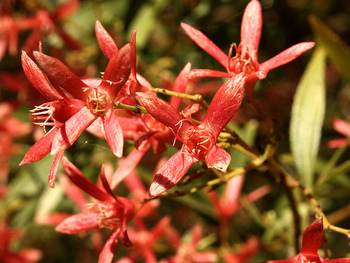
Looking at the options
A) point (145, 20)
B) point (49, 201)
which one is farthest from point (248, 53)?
point (49, 201)

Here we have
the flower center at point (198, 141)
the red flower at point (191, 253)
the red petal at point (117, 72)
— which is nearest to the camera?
the red petal at point (117, 72)

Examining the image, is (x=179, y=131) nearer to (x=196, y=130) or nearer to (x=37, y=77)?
(x=196, y=130)

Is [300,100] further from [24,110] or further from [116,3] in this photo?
[24,110]

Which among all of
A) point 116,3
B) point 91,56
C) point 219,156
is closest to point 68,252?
point 91,56

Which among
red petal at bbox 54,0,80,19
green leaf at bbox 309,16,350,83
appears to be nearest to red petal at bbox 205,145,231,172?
green leaf at bbox 309,16,350,83

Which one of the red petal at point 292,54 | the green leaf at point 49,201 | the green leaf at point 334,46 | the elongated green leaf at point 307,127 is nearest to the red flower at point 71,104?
the red petal at point 292,54

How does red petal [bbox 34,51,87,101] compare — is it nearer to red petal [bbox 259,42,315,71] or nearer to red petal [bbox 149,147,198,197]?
red petal [bbox 149,147,198,197]

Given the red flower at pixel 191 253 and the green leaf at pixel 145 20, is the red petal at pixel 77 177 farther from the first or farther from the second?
the green leaf at pixel 145 20

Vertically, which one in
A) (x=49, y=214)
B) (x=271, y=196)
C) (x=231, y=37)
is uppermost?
(x=231, y=37)
